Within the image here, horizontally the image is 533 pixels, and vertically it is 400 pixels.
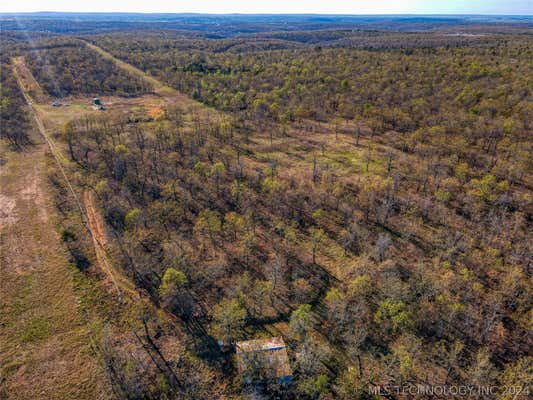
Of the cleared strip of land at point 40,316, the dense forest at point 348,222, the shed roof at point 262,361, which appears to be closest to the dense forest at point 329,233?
the dense forest at point 348,222

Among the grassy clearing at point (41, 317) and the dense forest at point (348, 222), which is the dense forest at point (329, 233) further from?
the grassy clearing at point (41, 317)

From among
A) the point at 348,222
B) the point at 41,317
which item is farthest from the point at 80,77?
the point at 348,222

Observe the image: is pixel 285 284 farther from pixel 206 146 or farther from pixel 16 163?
pixel 16 163

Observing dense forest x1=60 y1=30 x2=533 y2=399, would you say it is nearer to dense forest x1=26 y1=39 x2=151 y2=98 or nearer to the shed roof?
the shed roof

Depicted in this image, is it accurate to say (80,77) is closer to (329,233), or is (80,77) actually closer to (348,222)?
(329,233)

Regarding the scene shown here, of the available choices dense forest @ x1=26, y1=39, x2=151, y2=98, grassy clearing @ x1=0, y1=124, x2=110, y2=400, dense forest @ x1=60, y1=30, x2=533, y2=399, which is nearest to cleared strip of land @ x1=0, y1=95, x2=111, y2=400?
grassy clearing @ x1=0, y1=124, x2=110, y2=400

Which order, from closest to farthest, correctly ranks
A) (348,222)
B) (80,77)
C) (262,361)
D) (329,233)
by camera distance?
(262,361) < (329,233) < (348,222) < (80,77)
